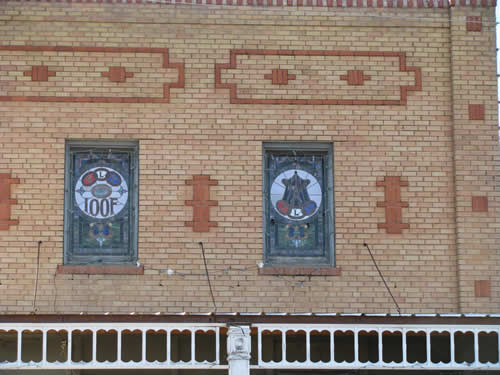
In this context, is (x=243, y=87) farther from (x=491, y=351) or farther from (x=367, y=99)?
(x=491, y=351)

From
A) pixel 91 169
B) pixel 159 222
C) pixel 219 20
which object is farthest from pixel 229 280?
pixel 219 20

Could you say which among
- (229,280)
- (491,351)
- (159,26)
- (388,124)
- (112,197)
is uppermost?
(159,26)

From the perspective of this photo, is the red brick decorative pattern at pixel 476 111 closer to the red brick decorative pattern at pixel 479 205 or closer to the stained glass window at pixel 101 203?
the red brick decorative pattern at pixel 479 205

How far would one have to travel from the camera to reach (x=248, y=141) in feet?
50.5

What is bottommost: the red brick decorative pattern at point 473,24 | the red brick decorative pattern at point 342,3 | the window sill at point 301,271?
the window sill at point 301,271

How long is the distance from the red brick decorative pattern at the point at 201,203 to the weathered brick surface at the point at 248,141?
3.1 inches

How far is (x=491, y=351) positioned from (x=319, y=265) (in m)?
2.60

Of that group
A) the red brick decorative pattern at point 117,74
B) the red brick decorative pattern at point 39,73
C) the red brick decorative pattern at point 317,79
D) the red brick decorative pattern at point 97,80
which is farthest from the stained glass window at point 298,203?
the red brick decorative pattern at point 39,73

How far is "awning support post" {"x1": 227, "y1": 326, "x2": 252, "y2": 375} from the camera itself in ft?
43.3

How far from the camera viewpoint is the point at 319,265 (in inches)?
601

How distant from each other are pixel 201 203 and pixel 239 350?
268 centimetres

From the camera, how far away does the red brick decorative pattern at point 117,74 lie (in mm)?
15453

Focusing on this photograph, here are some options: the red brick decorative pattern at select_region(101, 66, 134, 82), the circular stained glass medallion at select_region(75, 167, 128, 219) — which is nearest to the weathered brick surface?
the red brick decorative pattern at select_region(101, 66, 134, 82)

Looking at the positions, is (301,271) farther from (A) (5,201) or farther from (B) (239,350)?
(A) (5,201)
